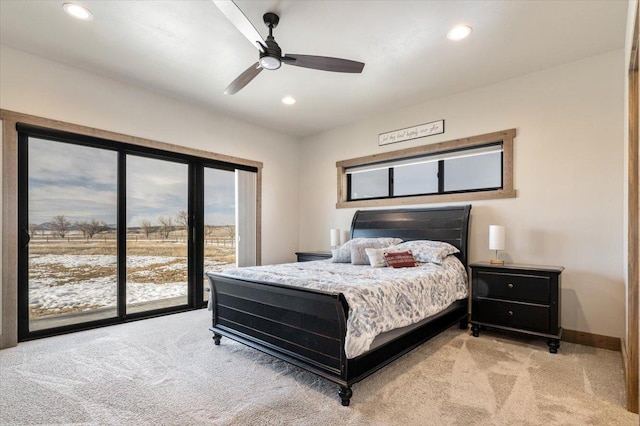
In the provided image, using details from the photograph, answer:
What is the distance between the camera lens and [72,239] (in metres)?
3.71

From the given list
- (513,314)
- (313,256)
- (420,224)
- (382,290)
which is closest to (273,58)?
(382,290)

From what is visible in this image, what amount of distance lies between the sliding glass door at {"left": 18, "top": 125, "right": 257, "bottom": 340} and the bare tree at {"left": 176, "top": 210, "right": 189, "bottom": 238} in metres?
0.01

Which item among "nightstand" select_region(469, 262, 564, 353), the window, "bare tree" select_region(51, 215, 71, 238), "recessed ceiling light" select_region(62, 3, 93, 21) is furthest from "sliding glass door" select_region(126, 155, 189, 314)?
"nightstand" select_region(469, 262, 564, 353)

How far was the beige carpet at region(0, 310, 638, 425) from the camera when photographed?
6.61 feet

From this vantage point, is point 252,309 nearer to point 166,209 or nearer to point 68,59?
point 166,209

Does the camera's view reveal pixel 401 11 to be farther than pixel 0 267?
No

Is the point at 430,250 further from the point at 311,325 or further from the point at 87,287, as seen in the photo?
the point at 87,287

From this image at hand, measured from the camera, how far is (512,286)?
3.31 m

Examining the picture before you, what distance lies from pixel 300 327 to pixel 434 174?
10.2 feet

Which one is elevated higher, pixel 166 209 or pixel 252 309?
pixel 166 209

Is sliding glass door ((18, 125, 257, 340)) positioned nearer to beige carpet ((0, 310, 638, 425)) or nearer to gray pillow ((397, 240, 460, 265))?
beige carpet ((0, 310, 638, 425))

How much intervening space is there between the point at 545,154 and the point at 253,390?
379 centimetres

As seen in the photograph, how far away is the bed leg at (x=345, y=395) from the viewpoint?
2.14 meters

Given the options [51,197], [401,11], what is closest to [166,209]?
[51,197]
